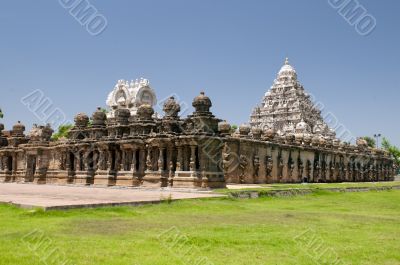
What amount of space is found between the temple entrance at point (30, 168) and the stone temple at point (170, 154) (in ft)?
0.20

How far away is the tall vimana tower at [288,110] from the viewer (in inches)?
2726

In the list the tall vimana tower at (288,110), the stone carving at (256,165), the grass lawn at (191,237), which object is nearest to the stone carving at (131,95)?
the tall vimana tower at (288,110)

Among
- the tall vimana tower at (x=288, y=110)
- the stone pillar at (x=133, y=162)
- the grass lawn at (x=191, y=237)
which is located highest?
the tall vimana tower at (x=288, y=110)

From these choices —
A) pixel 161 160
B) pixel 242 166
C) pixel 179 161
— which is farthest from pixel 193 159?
pixel 242 166

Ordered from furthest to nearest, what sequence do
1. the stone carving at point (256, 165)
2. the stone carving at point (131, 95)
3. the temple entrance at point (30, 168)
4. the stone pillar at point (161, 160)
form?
the stone carving at point (131, 95)
the temple entrance at point (30, 168)
the stone carving at point (256, 165)
the stone pillar at point (161, 160)

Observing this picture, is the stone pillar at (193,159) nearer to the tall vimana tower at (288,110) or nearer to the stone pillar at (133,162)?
the stone pillar at (133,162)

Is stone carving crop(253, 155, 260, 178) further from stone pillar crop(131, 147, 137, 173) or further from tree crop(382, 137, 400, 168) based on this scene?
tree crop(382, 137, 400, 168)

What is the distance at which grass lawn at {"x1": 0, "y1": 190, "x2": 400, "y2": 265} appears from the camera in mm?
8625

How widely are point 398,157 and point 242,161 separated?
74751mm

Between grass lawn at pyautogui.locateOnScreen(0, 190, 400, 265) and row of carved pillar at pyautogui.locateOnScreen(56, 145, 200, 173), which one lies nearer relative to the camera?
grass lawn at pyautogui.locateOnScreen(0, 190, 400, 265)

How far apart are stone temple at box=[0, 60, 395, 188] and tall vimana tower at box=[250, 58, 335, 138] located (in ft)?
37.9

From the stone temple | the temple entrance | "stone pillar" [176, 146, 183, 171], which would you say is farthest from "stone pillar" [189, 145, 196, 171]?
the temple entrance

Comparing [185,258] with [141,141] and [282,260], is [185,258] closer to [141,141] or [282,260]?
[282,260]

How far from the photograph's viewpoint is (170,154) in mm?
29469
